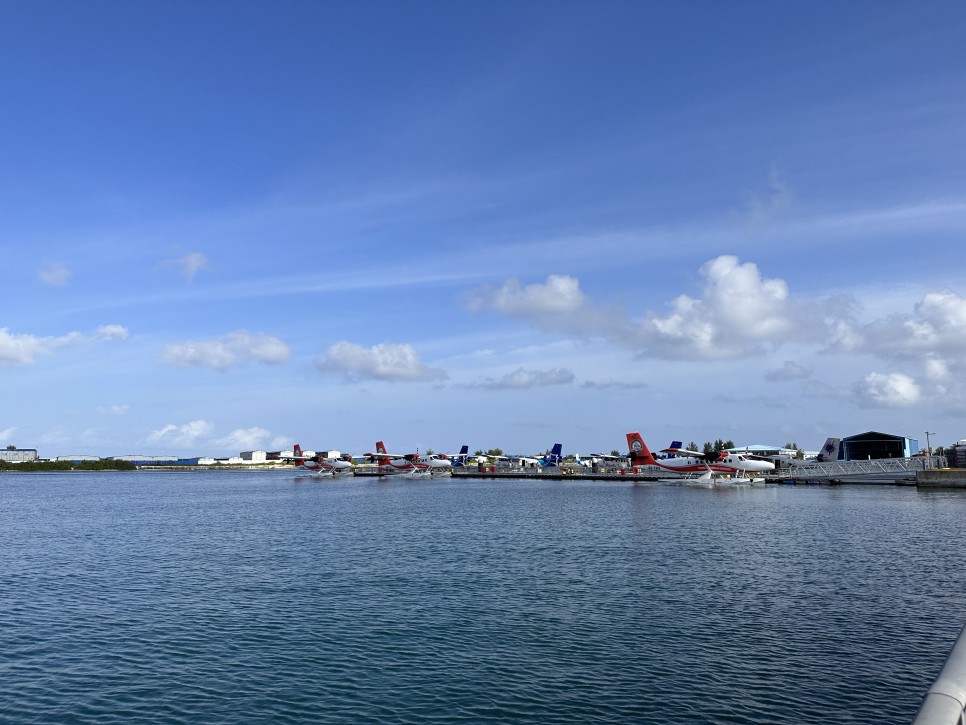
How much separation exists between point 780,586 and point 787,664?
13.7 meters

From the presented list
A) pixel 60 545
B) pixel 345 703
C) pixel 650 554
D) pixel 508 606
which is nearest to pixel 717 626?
pixel 508 606

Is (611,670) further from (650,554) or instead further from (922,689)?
(650,554)

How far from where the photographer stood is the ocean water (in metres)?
20.5

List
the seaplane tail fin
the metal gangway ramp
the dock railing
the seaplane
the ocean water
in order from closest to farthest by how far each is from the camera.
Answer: the dock railing < the ocean water < the metal gangway ramp < the seaplane < the seaplane tail fin

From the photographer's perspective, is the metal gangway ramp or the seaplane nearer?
the metal gangway ramp

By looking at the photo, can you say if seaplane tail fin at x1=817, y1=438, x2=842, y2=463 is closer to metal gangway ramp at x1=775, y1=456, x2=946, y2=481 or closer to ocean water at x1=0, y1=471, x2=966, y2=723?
metal gangway ramp at x1=775, y1=456, x2=946, y2=481

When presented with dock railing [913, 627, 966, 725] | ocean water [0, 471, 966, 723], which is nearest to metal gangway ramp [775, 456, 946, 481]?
ocean water [0, 471, 966, 723]

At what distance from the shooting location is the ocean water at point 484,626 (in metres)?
20.5

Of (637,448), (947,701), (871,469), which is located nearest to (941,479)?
(871,469)

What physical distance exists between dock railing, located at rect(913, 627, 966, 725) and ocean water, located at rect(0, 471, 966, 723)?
36.5 ft

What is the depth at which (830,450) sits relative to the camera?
502 feet

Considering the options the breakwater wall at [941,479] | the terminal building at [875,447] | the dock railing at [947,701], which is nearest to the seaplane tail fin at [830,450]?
the terminal building at [875,447]

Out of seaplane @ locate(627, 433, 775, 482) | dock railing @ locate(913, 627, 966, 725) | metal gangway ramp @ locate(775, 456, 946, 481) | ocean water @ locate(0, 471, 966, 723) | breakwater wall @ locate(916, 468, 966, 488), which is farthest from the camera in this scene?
seaplane @ locate(627, 433, 775, 482)

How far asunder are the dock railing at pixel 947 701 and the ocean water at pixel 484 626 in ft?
36.5
